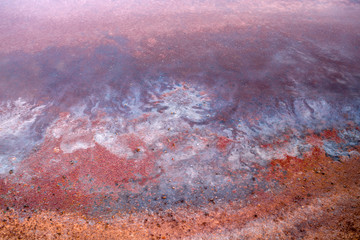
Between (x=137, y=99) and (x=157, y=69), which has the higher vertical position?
(x=157, y=69)

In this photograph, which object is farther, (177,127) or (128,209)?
(177,127)

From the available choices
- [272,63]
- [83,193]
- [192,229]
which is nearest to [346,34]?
[272,63]

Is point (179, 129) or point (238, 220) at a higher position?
point (179, 129)

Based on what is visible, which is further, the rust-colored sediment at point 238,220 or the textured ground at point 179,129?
the textured ground at point 179,129

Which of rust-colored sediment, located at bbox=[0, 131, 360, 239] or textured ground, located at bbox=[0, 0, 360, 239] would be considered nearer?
rust-colored sediment, located at bbox=[0, 131, 360, 239]

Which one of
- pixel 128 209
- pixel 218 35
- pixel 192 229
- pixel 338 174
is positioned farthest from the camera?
pixel 218 35

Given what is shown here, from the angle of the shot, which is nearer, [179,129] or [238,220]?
[238,220]

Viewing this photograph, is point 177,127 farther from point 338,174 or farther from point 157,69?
point 338,174

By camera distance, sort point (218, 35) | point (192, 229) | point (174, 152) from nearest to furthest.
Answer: point (192, 229), point (174, 152), point (218, 35)
